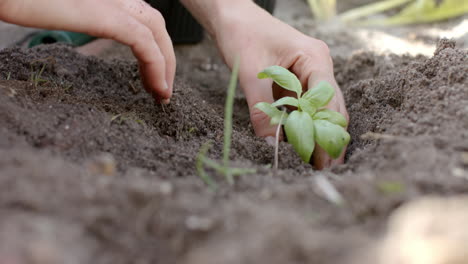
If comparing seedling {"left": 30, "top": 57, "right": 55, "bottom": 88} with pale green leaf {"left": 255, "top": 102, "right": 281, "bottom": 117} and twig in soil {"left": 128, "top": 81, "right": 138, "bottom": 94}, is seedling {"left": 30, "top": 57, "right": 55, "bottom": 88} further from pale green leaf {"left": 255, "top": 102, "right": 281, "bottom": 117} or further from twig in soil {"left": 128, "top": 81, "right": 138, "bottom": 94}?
pale green leaf {"left": 255, "top": 102, "right": 281, "bottom": 117}


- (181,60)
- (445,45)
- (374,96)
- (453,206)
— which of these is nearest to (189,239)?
(453,206)

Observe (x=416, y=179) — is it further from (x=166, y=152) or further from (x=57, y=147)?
(x=57, y=147)

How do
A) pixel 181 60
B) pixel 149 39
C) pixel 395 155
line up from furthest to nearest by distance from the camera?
pixel 181 60
pixel 149 39
pixel 395 155

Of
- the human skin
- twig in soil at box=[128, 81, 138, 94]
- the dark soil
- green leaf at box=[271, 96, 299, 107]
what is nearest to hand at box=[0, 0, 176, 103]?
the human skin

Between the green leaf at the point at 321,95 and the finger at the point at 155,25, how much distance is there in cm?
42

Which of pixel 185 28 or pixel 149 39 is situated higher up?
pixel 149 39

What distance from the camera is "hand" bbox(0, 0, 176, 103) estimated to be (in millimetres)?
1147

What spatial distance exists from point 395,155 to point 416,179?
6.2 inches

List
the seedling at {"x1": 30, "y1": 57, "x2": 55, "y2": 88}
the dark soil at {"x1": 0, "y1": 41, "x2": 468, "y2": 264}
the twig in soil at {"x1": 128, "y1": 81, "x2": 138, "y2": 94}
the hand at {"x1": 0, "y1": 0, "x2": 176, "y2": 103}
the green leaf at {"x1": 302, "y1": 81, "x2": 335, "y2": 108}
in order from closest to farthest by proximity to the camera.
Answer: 1. the dark soil at {"x1": 0, "y1": 41, "x2": 468, "y2": 264}
2. the hand at {"x1": 0, "y1": 0, "x2": 176, "y2": 103}
3. the green leaf at {"x1": 302, "y1": 81, "x2": 335, "y2": 108}
4. the seedling at {"x1": 30, "y1": 57, "x2": 55, "y2": 88}
5. the twig in soil at {"x1": 128, "y1": 81, "x2": 138, "y2": 94}

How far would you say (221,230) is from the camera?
0.70m

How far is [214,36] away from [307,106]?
72 centimetres

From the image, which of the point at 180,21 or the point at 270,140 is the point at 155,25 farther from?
the point at 180,21

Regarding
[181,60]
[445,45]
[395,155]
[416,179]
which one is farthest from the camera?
[181,60]

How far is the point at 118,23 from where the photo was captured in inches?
48.2
